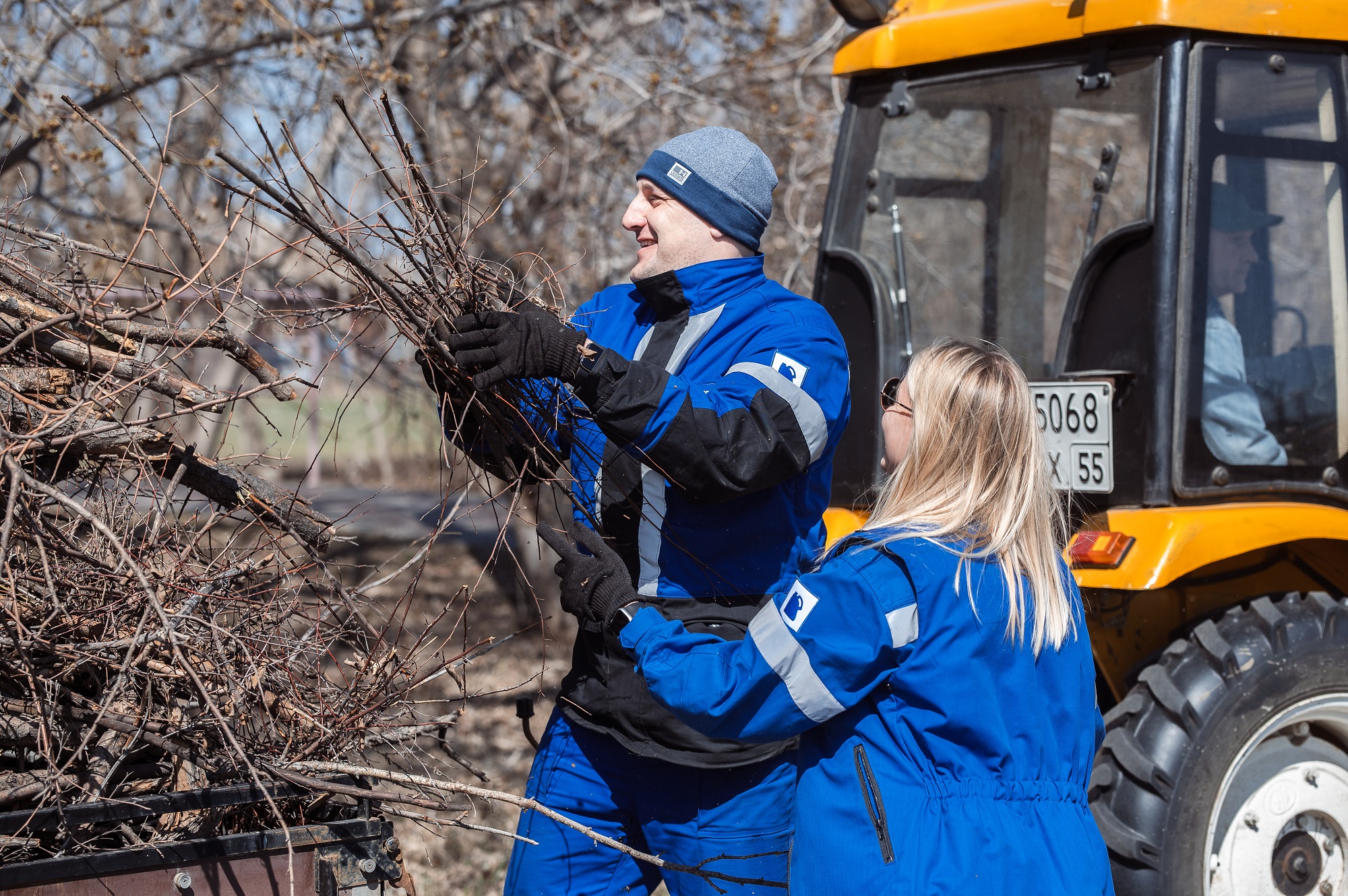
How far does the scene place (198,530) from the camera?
2314 mm

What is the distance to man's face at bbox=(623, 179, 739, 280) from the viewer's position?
2359mm

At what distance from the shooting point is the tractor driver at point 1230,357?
313 centimetres

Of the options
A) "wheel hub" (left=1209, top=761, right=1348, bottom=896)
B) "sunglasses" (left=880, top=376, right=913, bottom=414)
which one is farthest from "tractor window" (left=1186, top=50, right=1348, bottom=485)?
"sunglasses" (left=880, top=376, right=913, bottom=414)

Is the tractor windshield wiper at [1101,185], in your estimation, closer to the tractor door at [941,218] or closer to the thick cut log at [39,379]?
the tractor door at [941,218]

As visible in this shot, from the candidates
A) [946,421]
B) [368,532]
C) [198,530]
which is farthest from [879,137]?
[368,532]

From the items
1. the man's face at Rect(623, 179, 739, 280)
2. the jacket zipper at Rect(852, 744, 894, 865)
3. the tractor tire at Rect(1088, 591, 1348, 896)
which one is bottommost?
the tractor tire at Rect(1088, 591, 1348, 896)

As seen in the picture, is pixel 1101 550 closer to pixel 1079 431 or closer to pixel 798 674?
pixel 1079 431

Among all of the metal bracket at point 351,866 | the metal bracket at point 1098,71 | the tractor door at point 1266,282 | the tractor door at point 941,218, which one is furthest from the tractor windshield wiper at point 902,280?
the metal bracket at point 351,866

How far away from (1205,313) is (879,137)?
Result: 4.25 ft

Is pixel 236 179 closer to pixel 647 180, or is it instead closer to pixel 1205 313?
pixel 647 180

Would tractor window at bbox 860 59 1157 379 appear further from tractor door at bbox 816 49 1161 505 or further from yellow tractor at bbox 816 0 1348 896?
yellow tractor at bbox 816 0 1348 896

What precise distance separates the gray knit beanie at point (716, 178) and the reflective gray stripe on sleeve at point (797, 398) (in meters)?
0.39

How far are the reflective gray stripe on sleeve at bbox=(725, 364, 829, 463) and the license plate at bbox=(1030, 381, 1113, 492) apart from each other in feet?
3.67

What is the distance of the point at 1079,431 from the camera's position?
3.11m
